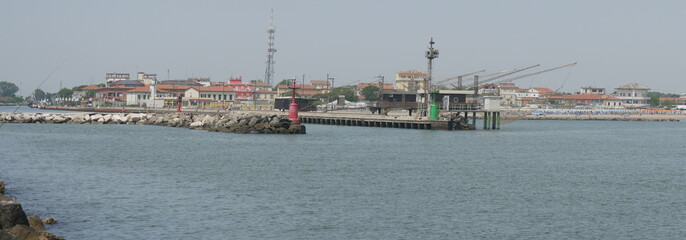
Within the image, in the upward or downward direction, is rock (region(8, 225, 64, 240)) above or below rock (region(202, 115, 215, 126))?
below

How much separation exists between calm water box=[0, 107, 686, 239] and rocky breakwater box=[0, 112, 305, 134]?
449 inches

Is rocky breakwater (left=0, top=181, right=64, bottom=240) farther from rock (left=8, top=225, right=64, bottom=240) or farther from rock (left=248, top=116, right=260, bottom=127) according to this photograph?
rock (left=248, top=116, right=260, bottom=127)

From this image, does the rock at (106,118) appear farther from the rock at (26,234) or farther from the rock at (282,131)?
the rock at (26,234)

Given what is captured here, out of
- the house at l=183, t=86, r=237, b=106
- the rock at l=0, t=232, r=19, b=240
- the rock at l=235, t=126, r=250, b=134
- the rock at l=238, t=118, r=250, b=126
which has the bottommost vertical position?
the rock at l=0, t=232, r=19, b=240

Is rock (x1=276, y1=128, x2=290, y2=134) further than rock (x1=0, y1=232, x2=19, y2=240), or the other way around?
rock (x1=276, y1=128, x2=290, y2=134)

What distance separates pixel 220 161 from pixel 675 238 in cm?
2632

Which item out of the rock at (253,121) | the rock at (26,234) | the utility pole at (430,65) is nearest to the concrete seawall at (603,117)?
the utility pole at (430,65)

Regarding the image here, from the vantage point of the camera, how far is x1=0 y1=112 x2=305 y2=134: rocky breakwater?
233ft

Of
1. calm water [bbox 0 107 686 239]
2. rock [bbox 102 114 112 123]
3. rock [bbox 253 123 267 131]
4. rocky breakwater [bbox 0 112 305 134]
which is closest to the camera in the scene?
calm water [bbox 0 107 686 239]

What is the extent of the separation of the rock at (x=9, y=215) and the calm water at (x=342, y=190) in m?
2.60

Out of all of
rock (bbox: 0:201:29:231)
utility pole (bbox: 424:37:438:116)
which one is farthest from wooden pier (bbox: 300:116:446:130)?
rock (bbox: 0:201:29:231)

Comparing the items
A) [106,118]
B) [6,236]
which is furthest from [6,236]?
[106,118]

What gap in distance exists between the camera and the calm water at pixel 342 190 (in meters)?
25.6

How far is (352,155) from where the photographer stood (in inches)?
2007
